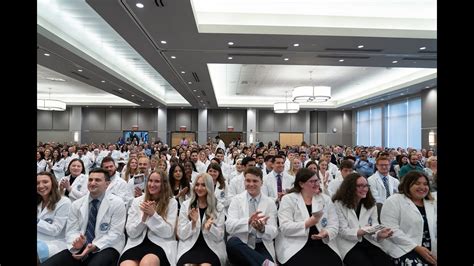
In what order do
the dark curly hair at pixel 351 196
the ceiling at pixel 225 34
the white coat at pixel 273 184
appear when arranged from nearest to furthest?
1. the dark curly hair at pixel 351 196
2. the white coat at pixel 273 184
3. the ceiling at pixel 225 34

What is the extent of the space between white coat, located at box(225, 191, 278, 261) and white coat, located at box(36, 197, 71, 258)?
178cm

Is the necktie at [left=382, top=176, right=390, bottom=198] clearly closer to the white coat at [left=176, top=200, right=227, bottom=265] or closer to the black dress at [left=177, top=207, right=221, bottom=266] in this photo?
the white coat at [left=176, top=200, right=227, bottom=265]

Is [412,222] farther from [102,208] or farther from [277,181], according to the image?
[102,208]

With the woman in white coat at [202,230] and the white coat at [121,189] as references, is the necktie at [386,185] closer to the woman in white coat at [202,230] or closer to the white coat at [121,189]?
the woman in white coat at [202,230]

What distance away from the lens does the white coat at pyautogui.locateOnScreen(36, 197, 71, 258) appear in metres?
3.20

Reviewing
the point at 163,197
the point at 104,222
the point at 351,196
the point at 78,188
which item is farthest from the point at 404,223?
the point at 78,188

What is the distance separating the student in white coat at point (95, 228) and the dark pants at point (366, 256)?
95.2 inches

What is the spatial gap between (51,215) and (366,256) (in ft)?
11.2

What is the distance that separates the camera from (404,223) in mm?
3211

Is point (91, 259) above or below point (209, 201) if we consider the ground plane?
below

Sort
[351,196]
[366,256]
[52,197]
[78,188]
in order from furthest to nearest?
[78,188] → [351,196] → [52,197] → [366,256]

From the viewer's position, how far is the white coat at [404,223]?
3078mm

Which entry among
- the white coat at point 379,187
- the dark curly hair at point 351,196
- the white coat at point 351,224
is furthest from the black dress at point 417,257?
the white coat at point 379,187
